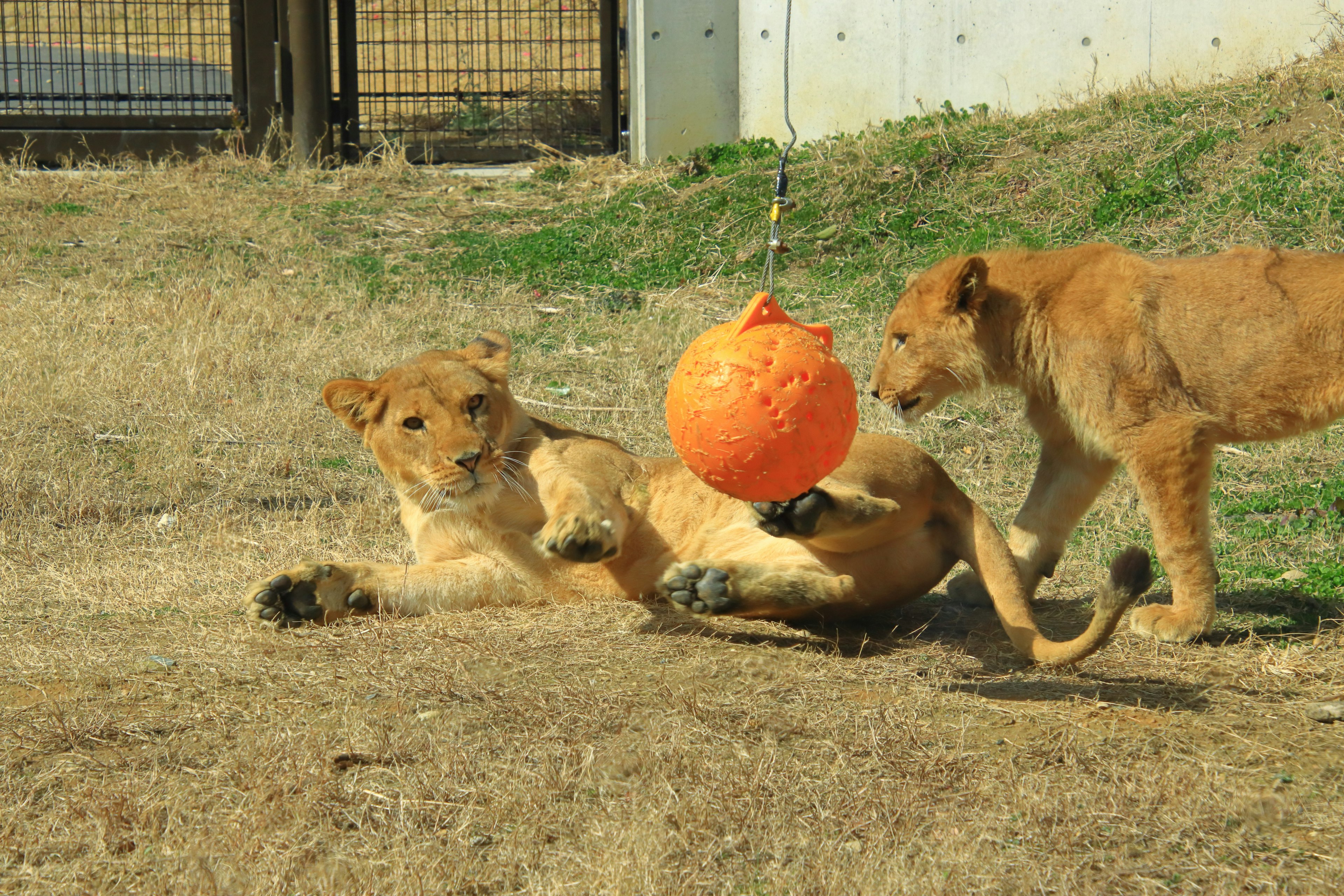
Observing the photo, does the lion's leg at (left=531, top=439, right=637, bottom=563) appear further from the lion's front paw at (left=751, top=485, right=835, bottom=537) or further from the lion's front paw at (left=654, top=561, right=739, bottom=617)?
the lion's front paw at (left=751, top=485, right=835, bottom=537)

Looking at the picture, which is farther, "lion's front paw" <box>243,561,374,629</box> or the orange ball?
"lion's front paw" <box>243,561,374,629</box>

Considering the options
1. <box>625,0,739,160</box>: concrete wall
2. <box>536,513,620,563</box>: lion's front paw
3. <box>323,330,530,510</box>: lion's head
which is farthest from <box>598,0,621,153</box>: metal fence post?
<box>536,513,620,563</box>: lion's front paw

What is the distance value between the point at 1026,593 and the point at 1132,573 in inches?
41.0

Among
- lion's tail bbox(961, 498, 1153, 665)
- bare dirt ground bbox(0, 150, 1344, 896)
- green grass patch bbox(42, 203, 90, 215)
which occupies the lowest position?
bare dirt ground bbox(0, 150, 1344, 896)

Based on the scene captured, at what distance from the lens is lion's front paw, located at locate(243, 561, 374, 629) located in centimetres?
463

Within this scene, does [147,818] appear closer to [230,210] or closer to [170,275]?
[170,275]

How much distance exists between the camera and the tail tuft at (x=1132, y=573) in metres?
3.60

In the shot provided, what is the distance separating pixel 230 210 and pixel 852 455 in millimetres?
8524

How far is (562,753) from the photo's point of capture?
10.8ft

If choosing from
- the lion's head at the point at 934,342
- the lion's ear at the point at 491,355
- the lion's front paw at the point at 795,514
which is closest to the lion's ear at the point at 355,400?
the lion's ear at the point at 491,355

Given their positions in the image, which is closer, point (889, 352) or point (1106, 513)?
point (889, 352)

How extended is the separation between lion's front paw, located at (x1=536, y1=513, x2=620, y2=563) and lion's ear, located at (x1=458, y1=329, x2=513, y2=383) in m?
1.12

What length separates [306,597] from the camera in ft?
15.4

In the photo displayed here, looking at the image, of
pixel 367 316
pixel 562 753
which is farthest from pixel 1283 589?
pixel 367 316
